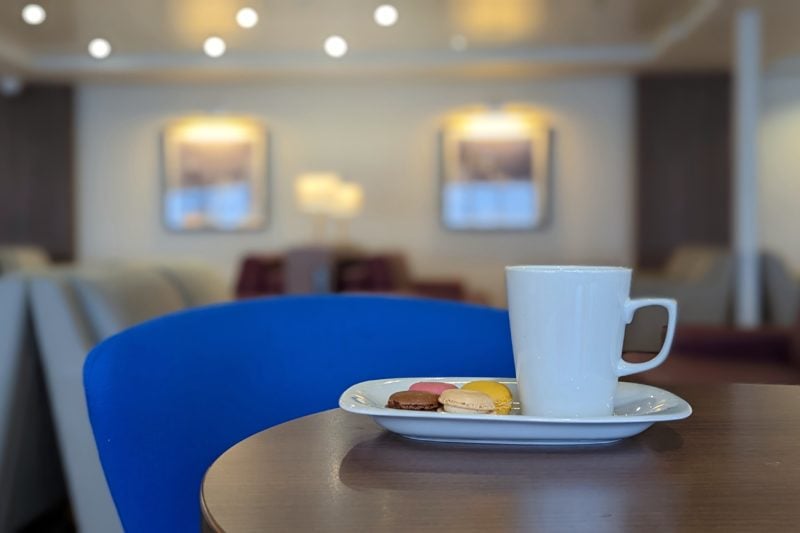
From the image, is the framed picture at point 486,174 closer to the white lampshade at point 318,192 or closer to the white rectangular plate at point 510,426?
the white lampshade at point 318,192

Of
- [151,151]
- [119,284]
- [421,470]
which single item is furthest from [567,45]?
[421,470]

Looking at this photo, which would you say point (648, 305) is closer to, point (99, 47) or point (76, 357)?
point (76, 357)

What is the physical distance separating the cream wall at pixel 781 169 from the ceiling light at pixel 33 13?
6183 millimetres

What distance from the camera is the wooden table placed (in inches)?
17.8

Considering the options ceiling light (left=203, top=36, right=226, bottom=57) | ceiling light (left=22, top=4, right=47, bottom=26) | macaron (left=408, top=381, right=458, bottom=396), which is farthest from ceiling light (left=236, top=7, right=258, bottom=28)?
macaron (left=408, top=381, right=458, bottom=396)

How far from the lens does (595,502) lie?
0.48m

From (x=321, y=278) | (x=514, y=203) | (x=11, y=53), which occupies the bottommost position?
(x=321, y=278)

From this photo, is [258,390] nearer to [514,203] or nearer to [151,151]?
[514,203]

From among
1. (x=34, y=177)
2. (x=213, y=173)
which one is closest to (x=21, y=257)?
(x=34, y=177)

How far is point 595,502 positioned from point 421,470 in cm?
12

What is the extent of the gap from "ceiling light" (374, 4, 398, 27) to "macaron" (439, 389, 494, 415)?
5.57 meters

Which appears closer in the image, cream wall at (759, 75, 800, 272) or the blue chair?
the blue chair

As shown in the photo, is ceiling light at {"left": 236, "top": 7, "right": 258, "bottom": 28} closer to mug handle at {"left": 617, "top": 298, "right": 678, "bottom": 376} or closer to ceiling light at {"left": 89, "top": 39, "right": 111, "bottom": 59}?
ceiling light at {"left": 89, "top": 39, "right": 111, "bottom": 59}

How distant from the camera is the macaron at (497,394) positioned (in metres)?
0.64
